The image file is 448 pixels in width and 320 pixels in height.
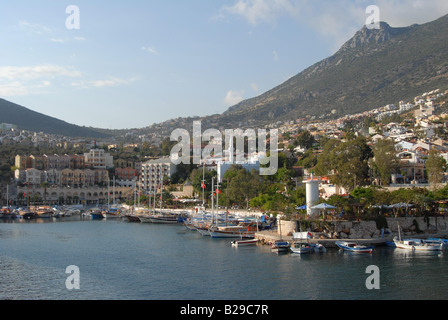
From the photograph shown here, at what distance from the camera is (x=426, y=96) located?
11106 cm

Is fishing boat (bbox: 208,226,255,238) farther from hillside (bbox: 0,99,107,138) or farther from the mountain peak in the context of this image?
hillside (bbox: 0,99,107,138)

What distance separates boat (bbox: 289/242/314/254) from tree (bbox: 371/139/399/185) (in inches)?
750

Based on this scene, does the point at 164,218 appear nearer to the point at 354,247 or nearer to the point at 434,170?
the point at 434,170

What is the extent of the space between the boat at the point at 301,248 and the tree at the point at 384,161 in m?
19.1

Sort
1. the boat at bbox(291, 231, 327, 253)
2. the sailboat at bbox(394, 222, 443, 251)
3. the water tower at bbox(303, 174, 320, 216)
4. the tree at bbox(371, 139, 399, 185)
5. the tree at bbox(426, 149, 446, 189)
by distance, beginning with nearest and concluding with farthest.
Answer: the boat at bbox(291, 231, 327, 253) → the sailboat at bbox(394, 222, 443, 251) → the water tower at bbox(303, 174, 320, 216) → the tree at bbox(426, 149, 446, 189) → the tree at bbox(371, 139, 399, 185)

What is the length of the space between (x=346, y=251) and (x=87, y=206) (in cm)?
6740

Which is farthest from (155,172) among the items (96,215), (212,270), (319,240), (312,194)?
(212,270)

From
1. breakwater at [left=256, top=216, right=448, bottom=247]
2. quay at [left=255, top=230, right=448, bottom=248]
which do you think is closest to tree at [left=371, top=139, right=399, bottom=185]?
breakwater at [left=256, top=216, right=448, bottom=247]

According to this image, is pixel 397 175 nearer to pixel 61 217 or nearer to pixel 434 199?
pixel 434 199

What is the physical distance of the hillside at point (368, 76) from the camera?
12012cm

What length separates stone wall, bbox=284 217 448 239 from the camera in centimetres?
3338

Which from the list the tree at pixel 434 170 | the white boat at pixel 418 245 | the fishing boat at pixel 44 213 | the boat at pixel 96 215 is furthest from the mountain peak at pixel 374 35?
the white boat at pixel 418 245

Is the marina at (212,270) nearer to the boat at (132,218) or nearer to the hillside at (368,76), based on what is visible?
the boat at (132,218)

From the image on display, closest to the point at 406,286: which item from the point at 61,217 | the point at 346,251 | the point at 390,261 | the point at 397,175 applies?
the point at 390,261
